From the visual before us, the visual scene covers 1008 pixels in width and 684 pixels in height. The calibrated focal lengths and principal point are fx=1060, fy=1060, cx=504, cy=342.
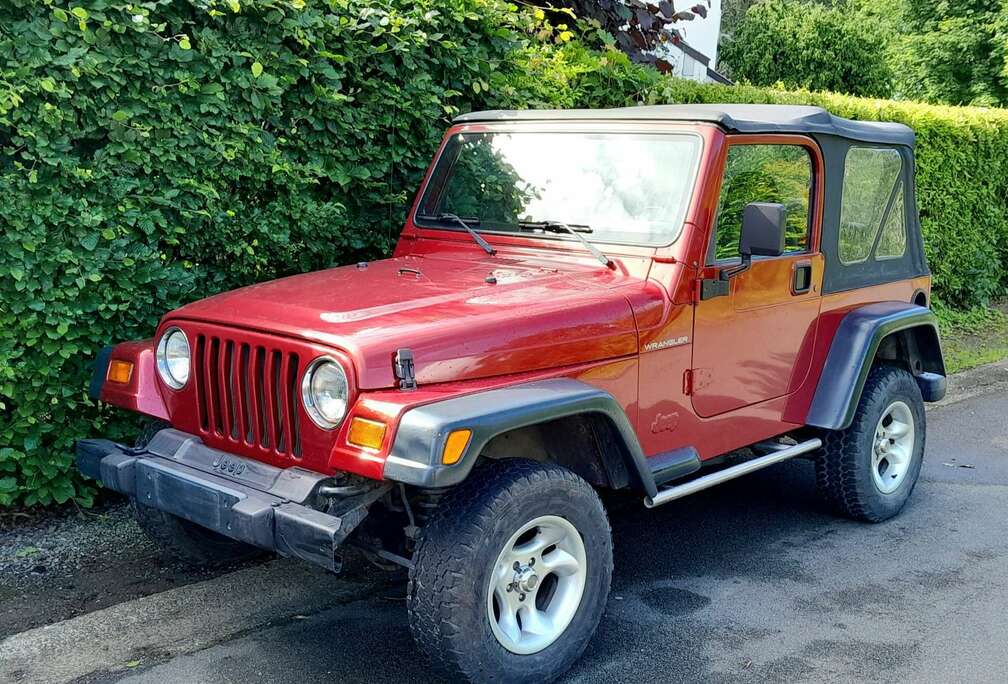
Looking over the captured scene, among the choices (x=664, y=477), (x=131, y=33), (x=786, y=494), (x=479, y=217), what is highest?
(x=131, y=33)

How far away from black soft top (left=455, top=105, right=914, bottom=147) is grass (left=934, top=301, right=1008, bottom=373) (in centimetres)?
453

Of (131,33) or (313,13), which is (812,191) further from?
(131,33)

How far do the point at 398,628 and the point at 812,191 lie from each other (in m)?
2.74

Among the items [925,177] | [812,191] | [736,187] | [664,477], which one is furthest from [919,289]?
[925,177]

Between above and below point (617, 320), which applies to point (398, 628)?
below

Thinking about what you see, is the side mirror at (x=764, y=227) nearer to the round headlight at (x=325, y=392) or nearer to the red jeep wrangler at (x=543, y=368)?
the red jeep wrangler at (x=543, y=368)

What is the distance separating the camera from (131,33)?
15.4 feet

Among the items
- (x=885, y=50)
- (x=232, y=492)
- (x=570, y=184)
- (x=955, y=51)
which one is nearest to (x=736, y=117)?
(x=570, y=184)

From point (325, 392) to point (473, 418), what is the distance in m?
0.55

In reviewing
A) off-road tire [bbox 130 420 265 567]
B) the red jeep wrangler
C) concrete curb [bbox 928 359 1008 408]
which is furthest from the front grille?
concrete curb [bbox 928 359 1008 408]

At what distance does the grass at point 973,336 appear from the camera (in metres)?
9.45

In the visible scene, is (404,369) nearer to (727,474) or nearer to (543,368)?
(543,368)

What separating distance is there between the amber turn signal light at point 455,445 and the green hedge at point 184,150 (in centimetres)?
223

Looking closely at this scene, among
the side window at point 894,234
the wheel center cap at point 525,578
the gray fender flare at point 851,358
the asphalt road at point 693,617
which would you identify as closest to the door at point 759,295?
the gray fender flare at point 851,358
